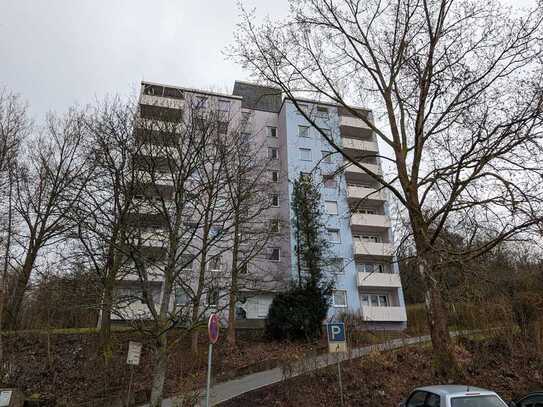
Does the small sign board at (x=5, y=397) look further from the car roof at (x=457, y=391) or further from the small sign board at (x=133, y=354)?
the car roof at (x=457, y=391)

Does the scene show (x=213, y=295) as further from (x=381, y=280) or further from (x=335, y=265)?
(x=381, y=280)

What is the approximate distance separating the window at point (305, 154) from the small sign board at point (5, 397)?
28022 mm

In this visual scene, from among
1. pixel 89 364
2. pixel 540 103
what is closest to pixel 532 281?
pixel 540 103

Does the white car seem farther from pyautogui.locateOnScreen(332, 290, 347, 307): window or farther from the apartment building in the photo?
pyautogui.locateOnScreen(332, 290, 347, 307): window

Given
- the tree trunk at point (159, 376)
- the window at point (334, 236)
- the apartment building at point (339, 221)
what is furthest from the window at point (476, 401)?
the window at point (334, 236)

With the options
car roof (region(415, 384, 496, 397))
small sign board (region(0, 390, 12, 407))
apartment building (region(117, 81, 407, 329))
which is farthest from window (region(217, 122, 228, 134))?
apartment building (region(117, 81, 407, 329))

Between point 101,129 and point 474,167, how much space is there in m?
11.4

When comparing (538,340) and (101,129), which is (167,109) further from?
(538,340)

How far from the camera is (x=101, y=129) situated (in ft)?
37.7

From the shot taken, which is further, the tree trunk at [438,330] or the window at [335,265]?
the window at [335,265]

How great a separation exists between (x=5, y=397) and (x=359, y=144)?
32.6 m

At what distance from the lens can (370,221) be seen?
33.3 m

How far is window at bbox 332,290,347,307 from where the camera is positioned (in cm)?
3002

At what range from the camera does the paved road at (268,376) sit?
1314cm
